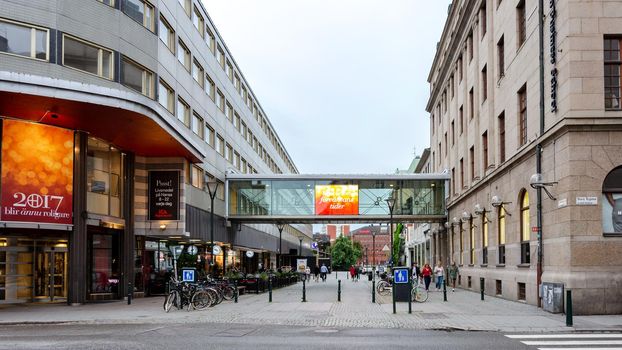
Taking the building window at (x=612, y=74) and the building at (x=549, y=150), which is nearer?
the building at (x=549, y=150)

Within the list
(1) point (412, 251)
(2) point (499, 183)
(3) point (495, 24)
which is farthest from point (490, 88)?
(1) point (412, 251)

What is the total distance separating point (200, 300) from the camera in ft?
78.8

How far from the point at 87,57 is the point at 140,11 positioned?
471cm

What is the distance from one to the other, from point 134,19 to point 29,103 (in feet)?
23.7

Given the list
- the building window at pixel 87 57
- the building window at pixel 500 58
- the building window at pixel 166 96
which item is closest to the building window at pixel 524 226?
the building window at pixel 500 58

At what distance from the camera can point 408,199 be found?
156ft

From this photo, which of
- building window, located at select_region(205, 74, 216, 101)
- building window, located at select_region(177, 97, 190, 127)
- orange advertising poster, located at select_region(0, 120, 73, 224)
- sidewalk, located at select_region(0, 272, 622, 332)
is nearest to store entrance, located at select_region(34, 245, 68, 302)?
sidewalk, located at select_region(0, 272, 622, 332)

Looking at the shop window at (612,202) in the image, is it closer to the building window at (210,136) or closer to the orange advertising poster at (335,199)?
the building window at (210,136)

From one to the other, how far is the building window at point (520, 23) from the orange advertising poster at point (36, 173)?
18.2 meters

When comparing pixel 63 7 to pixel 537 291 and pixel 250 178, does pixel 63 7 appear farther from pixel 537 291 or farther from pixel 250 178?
pixel 250 178

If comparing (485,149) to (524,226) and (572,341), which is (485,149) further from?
(572,341)

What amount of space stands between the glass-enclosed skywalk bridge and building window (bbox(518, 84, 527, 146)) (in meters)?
19.0

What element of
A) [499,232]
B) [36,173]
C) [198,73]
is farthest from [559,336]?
[198,73]

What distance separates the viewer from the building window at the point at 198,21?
40.0 metres
